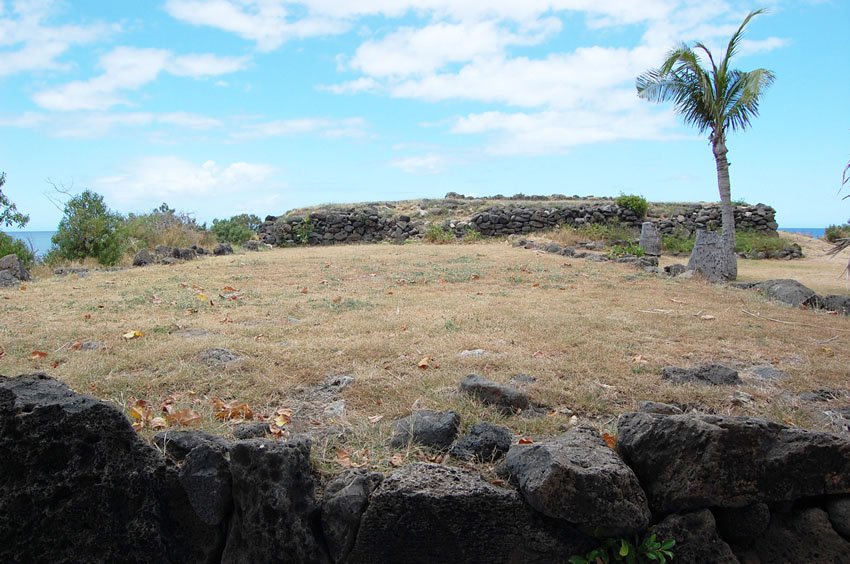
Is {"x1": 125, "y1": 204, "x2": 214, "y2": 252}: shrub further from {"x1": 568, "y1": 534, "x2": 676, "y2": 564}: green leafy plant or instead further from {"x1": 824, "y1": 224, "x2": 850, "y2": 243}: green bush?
{"x1": 824, "y1": 224, "x2": 850, "y2": 243}: green bush

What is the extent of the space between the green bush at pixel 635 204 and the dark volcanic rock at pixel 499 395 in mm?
19048

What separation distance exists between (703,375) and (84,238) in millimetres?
13631

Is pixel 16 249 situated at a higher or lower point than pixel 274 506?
higher

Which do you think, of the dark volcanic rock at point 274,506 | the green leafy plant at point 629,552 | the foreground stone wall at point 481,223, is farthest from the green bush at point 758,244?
the dark volcanic rock at point 274,506

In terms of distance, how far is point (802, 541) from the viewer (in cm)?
291

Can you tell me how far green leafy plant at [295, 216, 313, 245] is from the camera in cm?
2056

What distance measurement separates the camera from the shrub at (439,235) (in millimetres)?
19328

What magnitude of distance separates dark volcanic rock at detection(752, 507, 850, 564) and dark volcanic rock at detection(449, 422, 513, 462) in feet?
4.11

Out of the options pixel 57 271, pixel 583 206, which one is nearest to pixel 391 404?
pixel 57 271

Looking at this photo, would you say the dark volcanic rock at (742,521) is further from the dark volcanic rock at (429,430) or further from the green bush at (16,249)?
the green bush at (16,249)

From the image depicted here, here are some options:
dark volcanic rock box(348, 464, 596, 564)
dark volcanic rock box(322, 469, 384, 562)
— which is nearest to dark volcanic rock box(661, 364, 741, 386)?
dark volcanic rock box(348, 464, 596, 564)

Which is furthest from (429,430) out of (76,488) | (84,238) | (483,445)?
(84,238)

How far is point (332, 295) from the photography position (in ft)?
27.3

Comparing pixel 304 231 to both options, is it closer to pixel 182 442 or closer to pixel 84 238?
pixel 84 238
